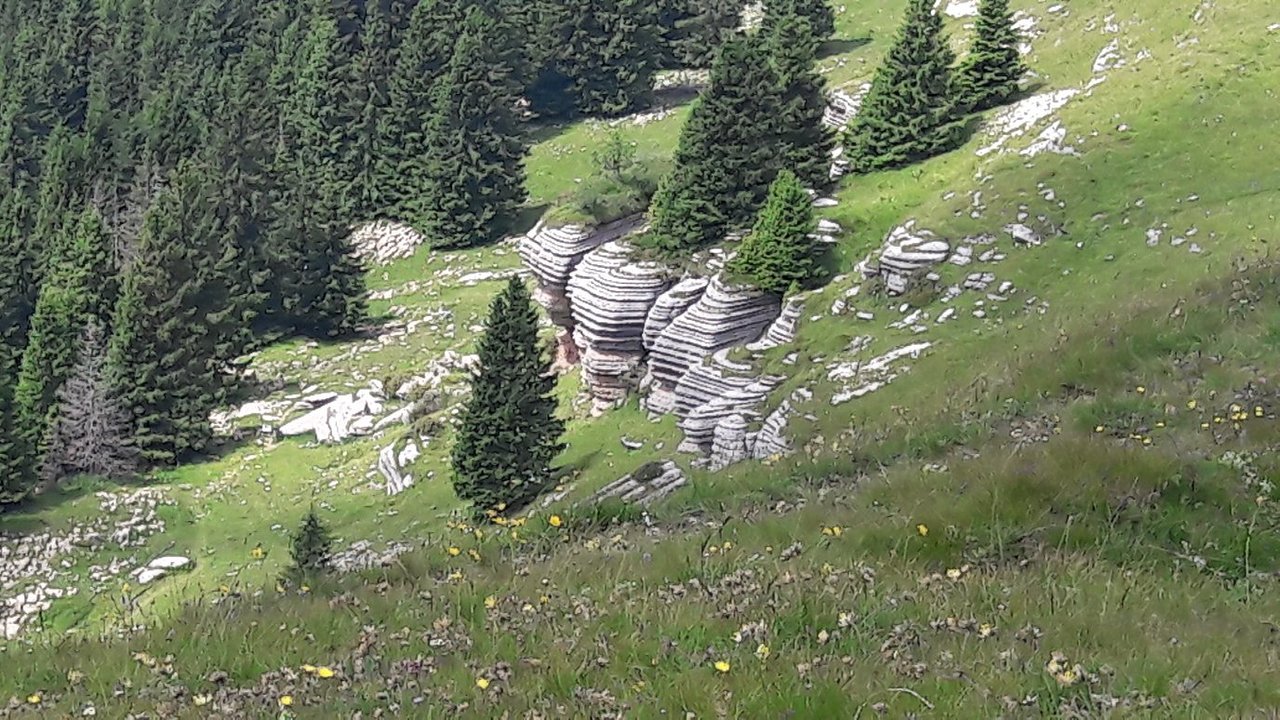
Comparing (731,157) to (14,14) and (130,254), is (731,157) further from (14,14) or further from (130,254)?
(14,14)

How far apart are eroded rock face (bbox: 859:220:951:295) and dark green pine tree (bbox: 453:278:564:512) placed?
10.6 meters

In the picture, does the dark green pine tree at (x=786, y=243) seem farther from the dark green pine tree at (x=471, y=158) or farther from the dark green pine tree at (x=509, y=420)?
the dark green pine tree at (x=471, y=158)

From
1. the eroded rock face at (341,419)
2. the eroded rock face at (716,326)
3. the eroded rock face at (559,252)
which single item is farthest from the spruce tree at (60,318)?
the eroded rock face at (716,326)

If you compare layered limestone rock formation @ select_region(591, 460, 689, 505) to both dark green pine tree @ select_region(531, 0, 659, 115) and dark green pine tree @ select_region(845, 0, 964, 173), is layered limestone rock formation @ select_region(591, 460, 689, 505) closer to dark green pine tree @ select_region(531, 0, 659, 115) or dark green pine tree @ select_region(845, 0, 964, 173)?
dark green pine tree @ select_region(845, 0, 964, 173)

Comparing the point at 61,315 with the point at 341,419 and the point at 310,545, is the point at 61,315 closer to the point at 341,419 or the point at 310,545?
the point at 341,419

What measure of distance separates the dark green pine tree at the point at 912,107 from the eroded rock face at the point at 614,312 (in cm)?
908

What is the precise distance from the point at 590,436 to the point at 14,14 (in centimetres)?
11034

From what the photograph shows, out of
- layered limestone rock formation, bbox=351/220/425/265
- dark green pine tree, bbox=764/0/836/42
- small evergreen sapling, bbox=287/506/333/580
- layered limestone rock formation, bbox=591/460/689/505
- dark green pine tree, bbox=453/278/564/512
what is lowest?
layered limestone rock formation, bbox=351/220/425/265

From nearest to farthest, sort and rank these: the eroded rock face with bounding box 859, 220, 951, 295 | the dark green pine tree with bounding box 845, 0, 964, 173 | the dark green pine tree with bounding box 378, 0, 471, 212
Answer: the eroded rock face with bounding box 859, 220, 951, 295
the dark green pine tree with bounding box 845, 0, 964, 173
the dark green pine tree with bounding box 378, 0, 471, 212

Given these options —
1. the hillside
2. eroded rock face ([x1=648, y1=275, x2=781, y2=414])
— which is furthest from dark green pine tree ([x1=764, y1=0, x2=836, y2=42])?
eroded rock face ([x1=648, y1=275, x2=781, y2=414])

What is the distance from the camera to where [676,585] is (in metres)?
7.21

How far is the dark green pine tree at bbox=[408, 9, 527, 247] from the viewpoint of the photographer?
246 ft

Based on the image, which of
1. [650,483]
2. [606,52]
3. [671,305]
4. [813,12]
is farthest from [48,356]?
[650,483]

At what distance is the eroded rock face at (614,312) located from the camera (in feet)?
135
